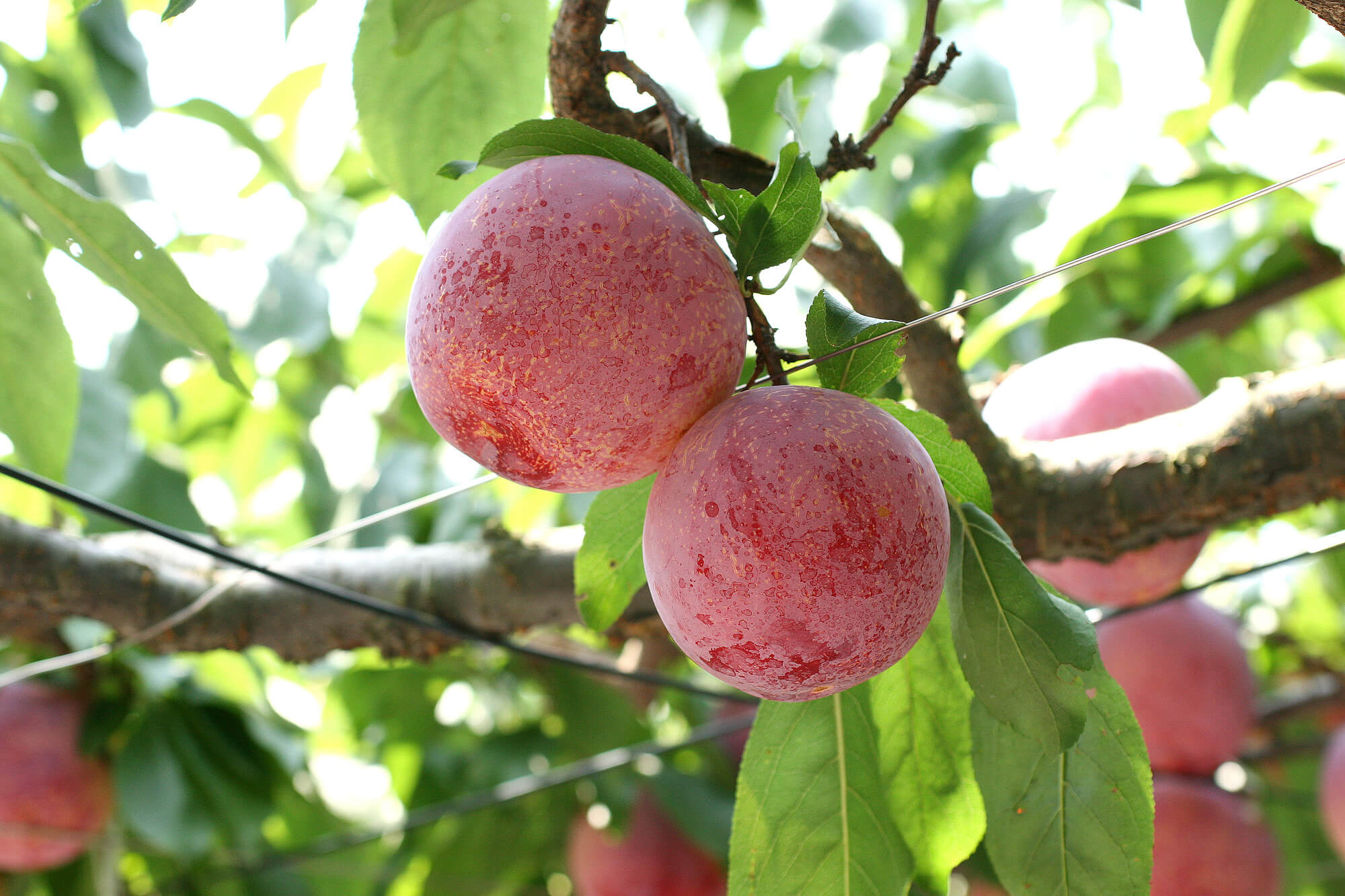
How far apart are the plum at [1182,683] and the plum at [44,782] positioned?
1271 millimetres

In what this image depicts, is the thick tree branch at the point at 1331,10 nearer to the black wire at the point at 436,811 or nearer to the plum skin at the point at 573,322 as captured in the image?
the plum skin at the point at 573,322

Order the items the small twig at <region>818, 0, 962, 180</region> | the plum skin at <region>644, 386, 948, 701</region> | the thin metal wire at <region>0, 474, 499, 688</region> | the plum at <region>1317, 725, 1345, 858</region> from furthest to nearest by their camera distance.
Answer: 1. the plum at <region>1317, 725, 1345, 858</region>
2. the thin metal wire at <region>0, 474, 499, 688</region>
3. the small twig at <region>818, 0, 962, 180</region>
4. the plum skin at <region>644, 386, 948, 701</region>

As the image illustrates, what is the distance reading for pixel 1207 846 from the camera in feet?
3.55

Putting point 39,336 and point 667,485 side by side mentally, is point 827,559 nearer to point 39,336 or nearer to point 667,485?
point 667,485

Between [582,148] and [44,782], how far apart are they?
1.21 m

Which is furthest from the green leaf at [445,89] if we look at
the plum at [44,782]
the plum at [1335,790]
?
the plum at [1335,790]

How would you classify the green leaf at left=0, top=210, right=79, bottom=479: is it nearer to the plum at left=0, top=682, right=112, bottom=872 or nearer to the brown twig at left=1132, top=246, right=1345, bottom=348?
the plum at left=0, top=682, right=112, bottom=872

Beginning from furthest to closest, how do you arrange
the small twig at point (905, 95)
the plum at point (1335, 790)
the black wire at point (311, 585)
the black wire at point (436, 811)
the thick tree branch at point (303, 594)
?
the plum at point (1335, 790)
the black wire at point (436, 811)
the thick tree branch at point (303, 594)
the black wire at point (311, 585)
the small twig at point (905, 95)

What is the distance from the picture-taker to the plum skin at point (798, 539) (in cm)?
37

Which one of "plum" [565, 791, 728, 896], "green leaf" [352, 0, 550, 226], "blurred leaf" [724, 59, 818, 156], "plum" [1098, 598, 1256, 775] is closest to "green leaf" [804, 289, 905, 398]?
"green leaf" [352, 0, 550, 226]

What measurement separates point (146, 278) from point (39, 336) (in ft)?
0.35

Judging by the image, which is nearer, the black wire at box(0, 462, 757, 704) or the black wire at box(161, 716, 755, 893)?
the black wire at box(0, 462, 757, 704)

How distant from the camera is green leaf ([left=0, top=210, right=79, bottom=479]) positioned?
603 millimetres

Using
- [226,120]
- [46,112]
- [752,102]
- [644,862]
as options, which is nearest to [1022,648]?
[752,102]
